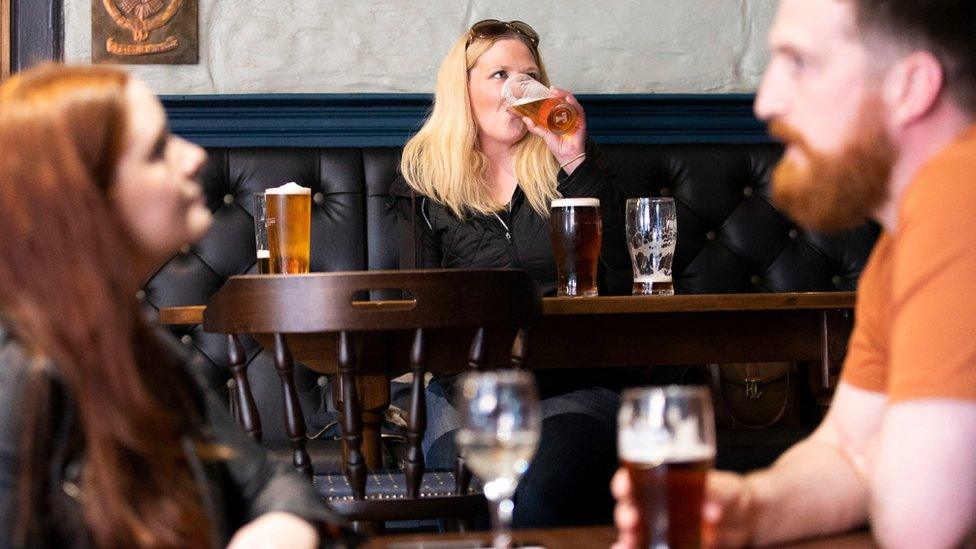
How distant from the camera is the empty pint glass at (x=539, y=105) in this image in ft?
8.78

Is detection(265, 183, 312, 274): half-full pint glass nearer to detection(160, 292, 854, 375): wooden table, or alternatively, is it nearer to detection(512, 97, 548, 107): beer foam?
detection(160, 292, 854, 375): wooden table

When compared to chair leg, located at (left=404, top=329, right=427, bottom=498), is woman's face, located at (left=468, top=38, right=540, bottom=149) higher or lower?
higher

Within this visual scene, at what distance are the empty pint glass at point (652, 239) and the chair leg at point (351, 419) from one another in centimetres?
76

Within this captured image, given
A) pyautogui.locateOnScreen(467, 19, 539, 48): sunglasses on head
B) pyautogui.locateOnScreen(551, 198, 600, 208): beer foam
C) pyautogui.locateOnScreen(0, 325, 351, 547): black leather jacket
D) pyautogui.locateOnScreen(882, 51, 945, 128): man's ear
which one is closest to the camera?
pyautogui.locateOnScreen(0, 325, 351, 547): black leather jacket

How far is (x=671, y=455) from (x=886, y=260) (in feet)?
1.27

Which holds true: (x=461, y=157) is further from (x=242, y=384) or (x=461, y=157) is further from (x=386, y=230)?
(x=242, y=384)

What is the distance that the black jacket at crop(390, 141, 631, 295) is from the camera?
2.70 metres

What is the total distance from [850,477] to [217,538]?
0.53 metres

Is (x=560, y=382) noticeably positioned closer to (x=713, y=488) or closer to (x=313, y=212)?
(x=313, y=212)

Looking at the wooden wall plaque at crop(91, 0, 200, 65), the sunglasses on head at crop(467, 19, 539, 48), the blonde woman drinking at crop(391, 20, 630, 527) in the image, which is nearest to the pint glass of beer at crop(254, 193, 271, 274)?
the blonde woman drinking at crop(391, 20, 630, 527)

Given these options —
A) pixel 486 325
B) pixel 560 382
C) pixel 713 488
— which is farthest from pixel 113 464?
pixel 560 382

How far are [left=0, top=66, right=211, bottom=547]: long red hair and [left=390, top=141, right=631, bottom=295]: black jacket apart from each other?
1854 millimetres

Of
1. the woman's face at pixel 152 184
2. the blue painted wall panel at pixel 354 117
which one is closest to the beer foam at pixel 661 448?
the woman's face at pixel 152 184

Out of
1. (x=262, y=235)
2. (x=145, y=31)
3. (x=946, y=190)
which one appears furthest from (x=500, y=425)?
(x=145, y=31)
